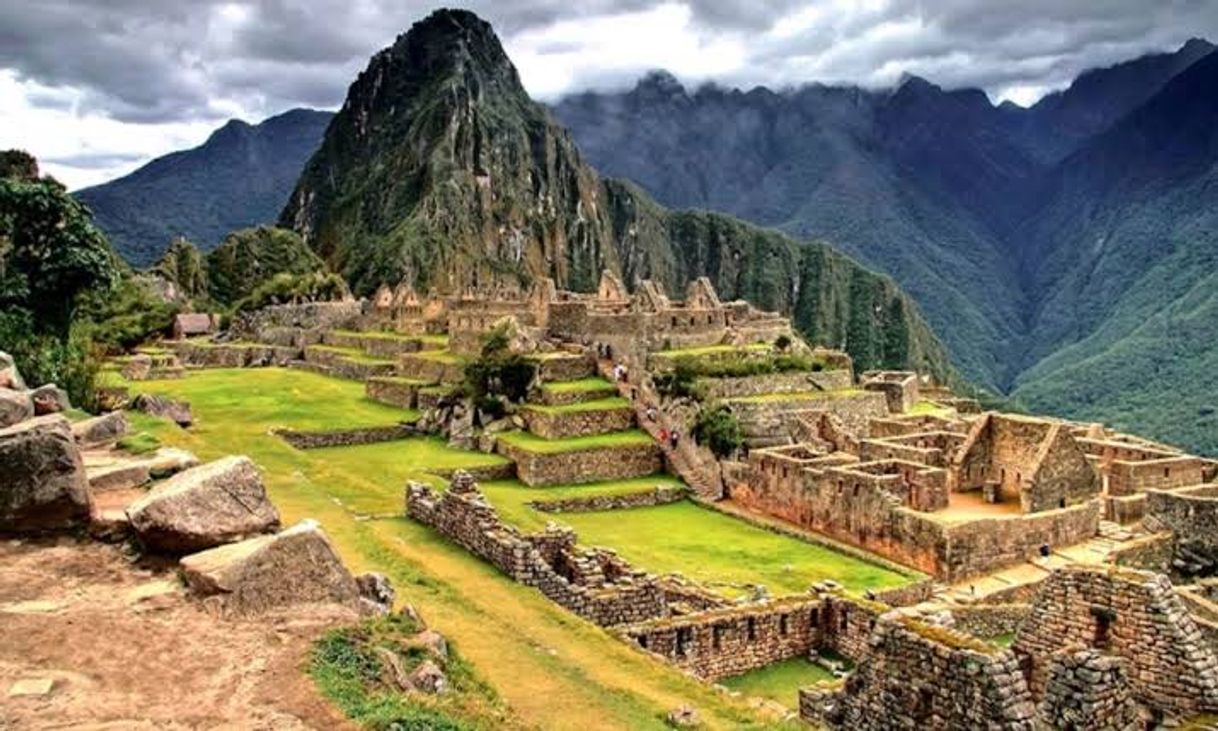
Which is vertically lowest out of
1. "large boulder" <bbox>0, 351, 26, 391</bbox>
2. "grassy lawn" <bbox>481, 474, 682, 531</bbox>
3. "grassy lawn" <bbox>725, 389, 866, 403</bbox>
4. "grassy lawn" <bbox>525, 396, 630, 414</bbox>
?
"grassy lawn" <bbox>481, 474, 682, 531</bbox>

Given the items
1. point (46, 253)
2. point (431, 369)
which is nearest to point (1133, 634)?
point (46, 253)

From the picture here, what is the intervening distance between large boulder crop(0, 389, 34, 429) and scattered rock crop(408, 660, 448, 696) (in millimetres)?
6267

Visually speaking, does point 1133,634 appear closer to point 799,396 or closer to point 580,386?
point 799,396

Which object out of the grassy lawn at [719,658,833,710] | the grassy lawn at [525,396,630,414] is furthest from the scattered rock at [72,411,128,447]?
the grassy lawn at [525,396,630,414]

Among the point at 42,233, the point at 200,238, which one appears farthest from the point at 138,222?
the point at 42,233

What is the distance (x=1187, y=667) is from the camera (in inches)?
305

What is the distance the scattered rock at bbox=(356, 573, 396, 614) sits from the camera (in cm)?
995

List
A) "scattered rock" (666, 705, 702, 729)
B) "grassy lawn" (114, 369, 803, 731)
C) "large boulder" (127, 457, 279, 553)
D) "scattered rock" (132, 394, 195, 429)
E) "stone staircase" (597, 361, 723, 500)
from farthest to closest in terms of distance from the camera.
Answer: "stone staircase" (597, 361, 723, 500), "scattered rock" (132, 394, 195, 429), "large boulder" (127, 457, 279, 553), "grassy lawn" (114, 369, 803, 731), "scattered rock" (666, 705, 702, 729)

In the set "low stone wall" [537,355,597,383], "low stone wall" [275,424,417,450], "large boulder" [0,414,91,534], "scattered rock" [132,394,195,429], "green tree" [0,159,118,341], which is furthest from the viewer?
"low stone wall" [537,355,597,383]

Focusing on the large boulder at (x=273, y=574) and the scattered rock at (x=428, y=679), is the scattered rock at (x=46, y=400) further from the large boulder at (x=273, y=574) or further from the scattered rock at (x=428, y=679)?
the scattered rock at (x=428, y=679)

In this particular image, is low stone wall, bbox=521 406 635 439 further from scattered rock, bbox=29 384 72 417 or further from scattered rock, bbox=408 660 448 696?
scattered rock, bbox=408 660 448 696

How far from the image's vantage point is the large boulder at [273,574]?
8.98m

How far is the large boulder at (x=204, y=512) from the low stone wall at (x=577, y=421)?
76.6ft

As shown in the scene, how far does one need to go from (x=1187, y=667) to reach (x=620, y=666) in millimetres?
5234
